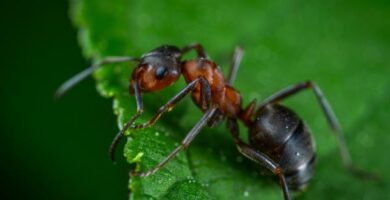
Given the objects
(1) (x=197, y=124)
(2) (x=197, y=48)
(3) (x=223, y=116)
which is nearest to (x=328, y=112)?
(3) (x=223, y=116)

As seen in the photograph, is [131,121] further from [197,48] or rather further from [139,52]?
[139,52]

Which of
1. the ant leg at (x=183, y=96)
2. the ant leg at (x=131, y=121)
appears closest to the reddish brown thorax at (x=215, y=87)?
the ant leg at (x=183, y=96)

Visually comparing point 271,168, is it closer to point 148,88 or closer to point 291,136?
point 291,136

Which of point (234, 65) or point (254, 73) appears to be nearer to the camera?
point (234, 65)

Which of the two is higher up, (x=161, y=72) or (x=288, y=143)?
(x=161, y=72)

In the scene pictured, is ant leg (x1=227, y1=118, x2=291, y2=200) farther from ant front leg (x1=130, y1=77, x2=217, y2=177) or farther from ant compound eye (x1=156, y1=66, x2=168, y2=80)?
ant compound eye (x1=156, y1=66, x2=168, y2=80)

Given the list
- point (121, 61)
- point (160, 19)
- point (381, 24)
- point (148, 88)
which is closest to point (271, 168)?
point (148, 88)

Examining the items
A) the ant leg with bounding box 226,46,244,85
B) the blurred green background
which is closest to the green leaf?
the blurred green background
